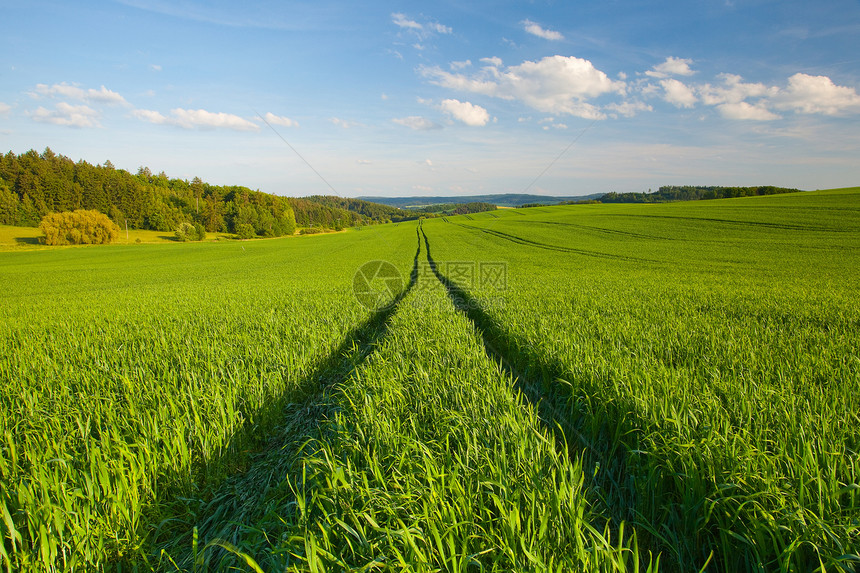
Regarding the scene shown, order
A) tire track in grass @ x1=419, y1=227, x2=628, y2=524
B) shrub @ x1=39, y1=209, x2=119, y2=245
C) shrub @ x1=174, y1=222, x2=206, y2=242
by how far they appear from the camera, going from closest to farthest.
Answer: tire track in grass @ x1=419, y1=227, x2=628, y2=524 → shrub @ x1=39, y1=209, x2=119, y2=245 → shrub @ x1=174, y1=222, x2=206, y2=242

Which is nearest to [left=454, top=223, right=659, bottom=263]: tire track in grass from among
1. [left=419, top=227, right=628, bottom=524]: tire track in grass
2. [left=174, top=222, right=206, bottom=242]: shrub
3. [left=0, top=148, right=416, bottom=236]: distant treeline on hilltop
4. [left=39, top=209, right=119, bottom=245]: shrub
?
[left=419, top=227, right=628, bottom=524]: tire track in grass

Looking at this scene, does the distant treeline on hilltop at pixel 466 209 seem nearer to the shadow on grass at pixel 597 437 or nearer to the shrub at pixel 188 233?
the shrub at pixel 188 233

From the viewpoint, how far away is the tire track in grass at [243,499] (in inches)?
106

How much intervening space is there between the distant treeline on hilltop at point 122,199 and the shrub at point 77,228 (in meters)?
18.0

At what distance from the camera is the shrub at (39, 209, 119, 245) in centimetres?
5006

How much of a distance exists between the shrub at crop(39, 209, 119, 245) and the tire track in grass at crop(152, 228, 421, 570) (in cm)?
7027

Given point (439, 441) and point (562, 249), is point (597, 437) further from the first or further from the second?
point (562, 249)

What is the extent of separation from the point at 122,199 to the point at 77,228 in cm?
2383

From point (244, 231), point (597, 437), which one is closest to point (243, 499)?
point (597, 437)

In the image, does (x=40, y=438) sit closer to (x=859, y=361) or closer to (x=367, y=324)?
(x=367, y=324)

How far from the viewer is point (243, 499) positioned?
127 inches

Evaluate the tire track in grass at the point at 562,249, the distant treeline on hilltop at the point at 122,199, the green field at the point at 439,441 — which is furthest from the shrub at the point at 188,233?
the green field at the point at 439,441

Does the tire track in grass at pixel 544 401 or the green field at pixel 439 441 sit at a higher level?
the green field at pixel 439 441

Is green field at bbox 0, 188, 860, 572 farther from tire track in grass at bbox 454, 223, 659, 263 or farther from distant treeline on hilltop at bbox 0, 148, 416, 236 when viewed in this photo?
distant treeline on hilltop at bbox 0, 148, 416, 236
